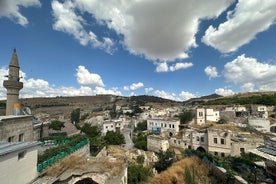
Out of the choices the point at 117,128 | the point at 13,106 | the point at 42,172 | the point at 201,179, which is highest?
the point at 13,106

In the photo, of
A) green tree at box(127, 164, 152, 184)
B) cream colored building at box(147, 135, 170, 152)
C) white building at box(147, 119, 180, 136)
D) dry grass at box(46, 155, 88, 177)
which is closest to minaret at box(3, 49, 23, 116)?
dry grass at box(46, 155, 88, 177)

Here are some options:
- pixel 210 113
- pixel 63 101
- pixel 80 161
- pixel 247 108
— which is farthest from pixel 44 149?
pixel 63 101

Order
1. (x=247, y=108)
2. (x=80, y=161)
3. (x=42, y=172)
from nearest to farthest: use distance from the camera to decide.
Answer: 1. (x=42, y=172)
2. (x=80, y=161)
3. (x=247, y=108)

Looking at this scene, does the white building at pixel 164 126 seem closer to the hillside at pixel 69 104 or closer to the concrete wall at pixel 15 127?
the concrete wall at pixel 15 127

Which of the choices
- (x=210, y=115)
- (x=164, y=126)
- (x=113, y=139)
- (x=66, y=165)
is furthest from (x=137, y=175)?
(x=210, y=115)

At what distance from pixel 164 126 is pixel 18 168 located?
3934cm

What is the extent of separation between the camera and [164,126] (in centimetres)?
4553

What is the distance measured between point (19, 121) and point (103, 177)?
730cm

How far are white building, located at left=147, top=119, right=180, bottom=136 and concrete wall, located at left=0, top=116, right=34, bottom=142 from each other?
33.7 metres

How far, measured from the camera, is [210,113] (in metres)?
46.5

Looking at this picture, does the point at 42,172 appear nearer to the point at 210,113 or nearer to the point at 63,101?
the point at 210,113

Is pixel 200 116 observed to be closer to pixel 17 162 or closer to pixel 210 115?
pixel 210 115

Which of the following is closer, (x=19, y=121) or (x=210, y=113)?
(x=19, y=121)

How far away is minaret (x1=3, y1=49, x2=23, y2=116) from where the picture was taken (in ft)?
54.3
